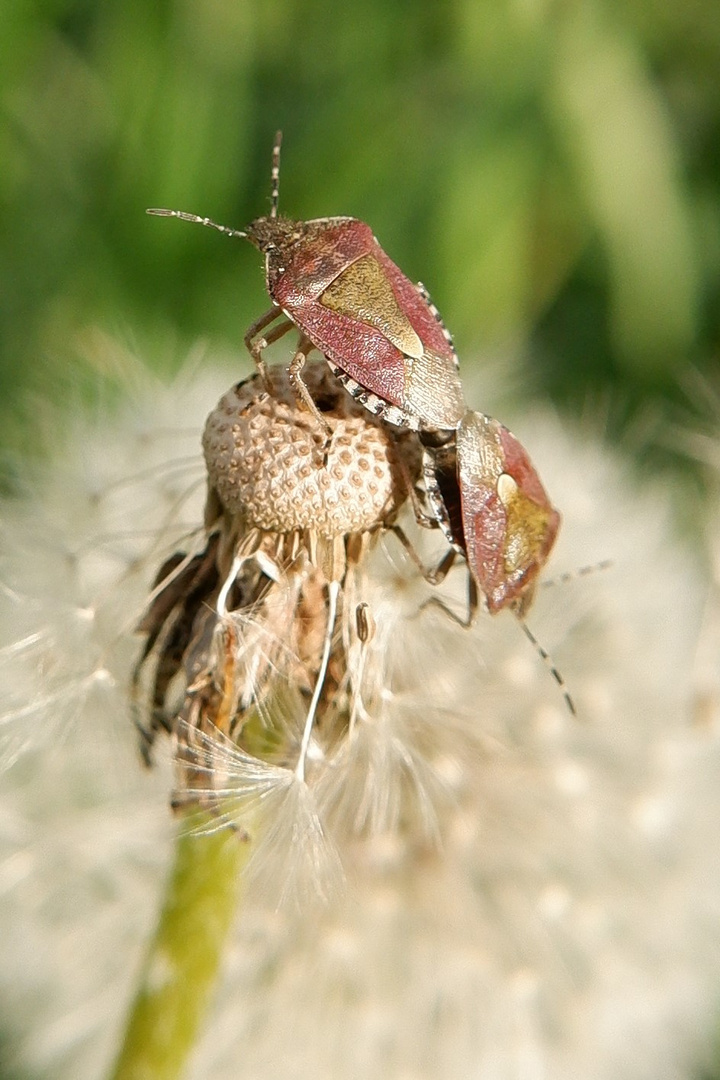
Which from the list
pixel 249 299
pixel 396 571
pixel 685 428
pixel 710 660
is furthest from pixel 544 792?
pixel 249 299

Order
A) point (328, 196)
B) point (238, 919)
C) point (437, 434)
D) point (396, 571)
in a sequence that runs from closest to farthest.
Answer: point (437, 434), point (396, 571), point (238, 919), point (328, 196)

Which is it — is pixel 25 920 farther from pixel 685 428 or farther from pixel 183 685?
pixel 685 428

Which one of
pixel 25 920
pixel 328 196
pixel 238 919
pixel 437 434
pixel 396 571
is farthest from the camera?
pixel 328 196

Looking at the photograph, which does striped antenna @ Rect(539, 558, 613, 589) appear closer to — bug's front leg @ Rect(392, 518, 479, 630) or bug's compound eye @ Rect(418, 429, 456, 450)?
bug's front leg @ Rect(392, 518, 479, 630)

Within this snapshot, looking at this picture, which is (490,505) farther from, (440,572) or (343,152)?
(343,152)

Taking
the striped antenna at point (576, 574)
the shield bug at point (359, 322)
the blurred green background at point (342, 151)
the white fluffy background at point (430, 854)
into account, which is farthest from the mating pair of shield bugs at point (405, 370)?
the blurred green background at point (342, 151)

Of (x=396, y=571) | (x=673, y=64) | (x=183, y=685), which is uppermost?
(x=673, y=64)

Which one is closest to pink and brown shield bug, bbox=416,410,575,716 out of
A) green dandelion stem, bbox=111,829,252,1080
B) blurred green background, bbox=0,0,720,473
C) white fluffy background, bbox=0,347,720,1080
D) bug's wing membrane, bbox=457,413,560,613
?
bug's wing membrane, bbox=457,413,560,613

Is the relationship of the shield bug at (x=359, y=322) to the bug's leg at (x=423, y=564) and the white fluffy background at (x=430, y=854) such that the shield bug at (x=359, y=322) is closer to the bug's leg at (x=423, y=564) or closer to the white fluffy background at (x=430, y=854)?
the bug's leg at (x=423, y=564)
